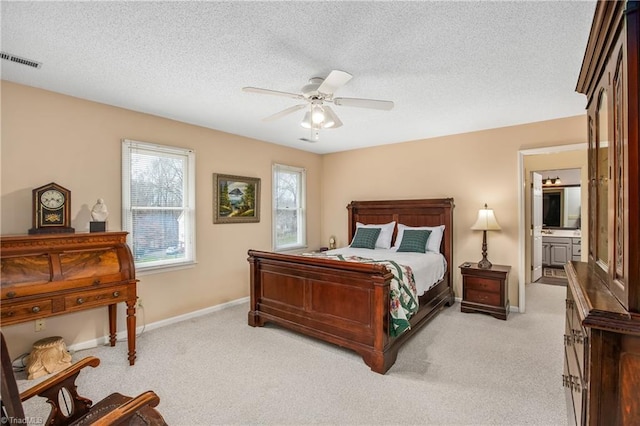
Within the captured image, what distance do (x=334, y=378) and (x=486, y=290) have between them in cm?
257

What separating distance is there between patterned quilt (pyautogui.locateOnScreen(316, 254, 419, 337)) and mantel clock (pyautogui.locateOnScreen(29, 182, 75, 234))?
304 centimetres

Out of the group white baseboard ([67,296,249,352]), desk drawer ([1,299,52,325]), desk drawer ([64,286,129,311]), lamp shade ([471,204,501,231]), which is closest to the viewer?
desk drawer ([1,299,52,325])

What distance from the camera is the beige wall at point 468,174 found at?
420 centimetres

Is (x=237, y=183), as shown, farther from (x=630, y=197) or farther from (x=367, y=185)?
(x=630, y=197)

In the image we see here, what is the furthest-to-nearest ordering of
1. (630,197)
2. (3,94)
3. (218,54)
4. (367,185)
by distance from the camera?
(367,185), (3,94), (218,54), (630,197)

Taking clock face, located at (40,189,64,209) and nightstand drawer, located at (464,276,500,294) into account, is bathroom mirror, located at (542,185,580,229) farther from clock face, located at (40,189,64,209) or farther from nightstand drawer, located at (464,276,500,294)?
clock face, located at (40,189,64,209)

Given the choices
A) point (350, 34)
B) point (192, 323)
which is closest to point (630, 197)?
point (350, 34)

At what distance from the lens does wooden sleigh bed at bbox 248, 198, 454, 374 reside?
277 cm

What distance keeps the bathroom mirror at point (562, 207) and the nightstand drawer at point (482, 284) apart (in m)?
4.98

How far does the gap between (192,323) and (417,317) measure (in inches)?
107

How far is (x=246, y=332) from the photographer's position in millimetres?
3592

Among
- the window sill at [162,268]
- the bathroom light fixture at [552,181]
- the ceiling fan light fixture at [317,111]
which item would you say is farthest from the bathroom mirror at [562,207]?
the window sill at [162,268]

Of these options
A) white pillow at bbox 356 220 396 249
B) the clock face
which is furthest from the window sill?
white pillow at bbox 356 220 396 249

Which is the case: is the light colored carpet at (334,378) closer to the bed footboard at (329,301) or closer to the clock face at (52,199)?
the bed footboard at (329,301)
